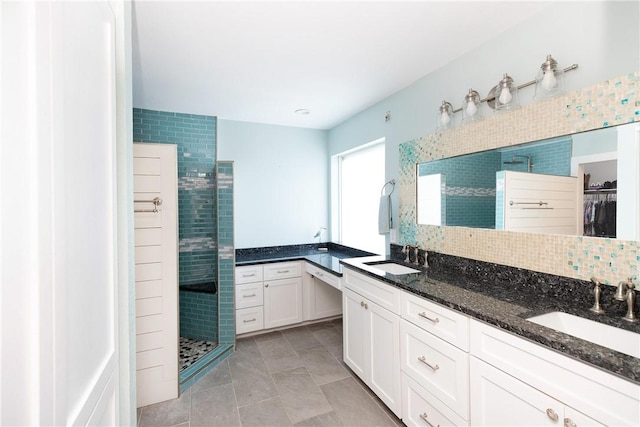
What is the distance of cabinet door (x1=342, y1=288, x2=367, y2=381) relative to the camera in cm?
234

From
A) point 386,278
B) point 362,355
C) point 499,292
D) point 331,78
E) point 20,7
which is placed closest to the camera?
point 20,7

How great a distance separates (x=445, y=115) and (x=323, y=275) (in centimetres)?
189

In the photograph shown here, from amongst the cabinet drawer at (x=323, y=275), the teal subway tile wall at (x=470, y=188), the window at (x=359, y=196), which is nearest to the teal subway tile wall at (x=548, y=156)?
the teal subway tile wall at (x=470, y=188)

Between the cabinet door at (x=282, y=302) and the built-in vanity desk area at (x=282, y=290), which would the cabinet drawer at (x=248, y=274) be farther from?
the cabinet door at (x=282, y=302)

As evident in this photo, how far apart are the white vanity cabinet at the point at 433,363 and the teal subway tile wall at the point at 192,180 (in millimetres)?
2325

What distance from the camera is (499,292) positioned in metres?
1.67

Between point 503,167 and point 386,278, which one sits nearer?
point 503,167

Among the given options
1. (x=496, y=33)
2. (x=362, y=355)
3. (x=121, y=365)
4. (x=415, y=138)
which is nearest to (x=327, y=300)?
(x=362, y=355)

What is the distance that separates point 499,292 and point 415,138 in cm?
146

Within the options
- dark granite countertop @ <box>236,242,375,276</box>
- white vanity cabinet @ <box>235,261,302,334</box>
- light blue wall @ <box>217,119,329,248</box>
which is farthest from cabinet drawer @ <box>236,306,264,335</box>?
light blue wall @ <box>217,119,329,248</box>

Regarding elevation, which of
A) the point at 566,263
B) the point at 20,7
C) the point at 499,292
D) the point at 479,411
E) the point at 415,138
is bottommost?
→ the point at 479,411

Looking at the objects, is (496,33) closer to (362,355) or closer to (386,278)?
(386,278)

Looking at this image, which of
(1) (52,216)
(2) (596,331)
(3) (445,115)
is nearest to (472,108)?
(3) (445,115)

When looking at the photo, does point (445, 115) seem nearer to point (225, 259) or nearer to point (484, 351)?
point (484, 351)
